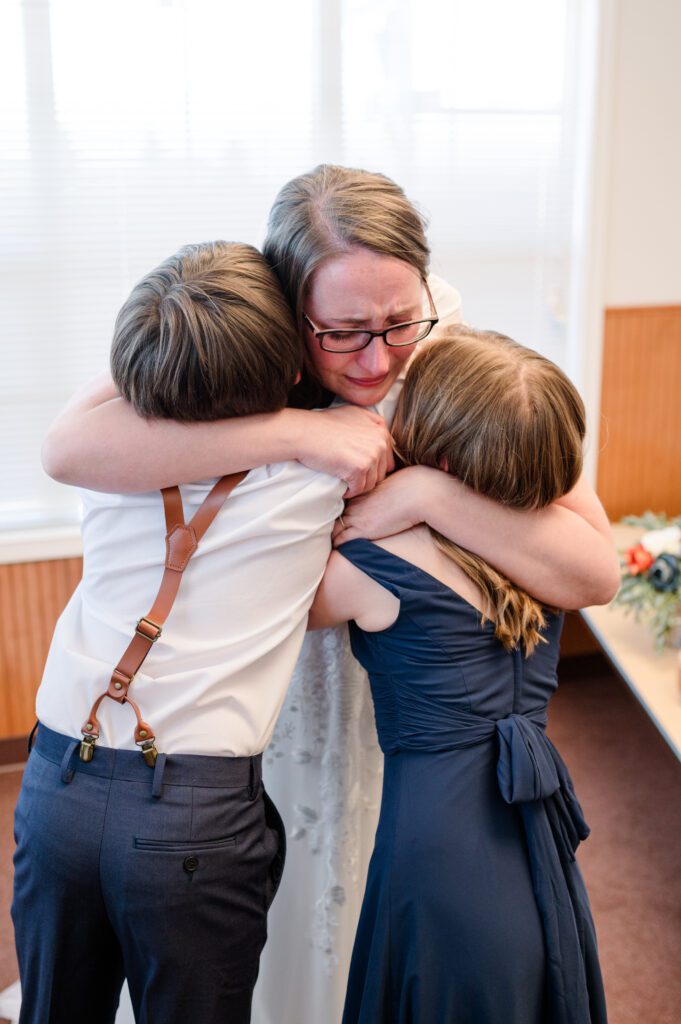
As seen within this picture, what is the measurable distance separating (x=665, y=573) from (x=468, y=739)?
167 cm

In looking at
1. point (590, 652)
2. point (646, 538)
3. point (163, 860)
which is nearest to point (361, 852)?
point (163, 860)

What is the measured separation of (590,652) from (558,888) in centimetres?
254

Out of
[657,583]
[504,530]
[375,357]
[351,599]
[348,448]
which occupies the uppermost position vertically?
[375,357]

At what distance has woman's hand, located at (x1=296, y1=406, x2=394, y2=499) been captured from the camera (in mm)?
1288

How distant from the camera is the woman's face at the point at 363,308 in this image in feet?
4.21

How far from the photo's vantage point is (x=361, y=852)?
5.86 ft

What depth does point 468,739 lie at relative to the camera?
4.32ft

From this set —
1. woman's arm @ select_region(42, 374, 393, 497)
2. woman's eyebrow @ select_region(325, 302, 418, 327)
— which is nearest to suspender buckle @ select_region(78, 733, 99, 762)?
woman's arm @ select_region(42, 374, 393, 497)

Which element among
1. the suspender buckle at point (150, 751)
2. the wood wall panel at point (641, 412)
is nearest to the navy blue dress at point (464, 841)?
the suspender buckle at point (150, 751)

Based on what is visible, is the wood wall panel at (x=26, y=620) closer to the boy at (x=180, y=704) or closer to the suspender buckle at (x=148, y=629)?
the boy at (x=180, y=704)

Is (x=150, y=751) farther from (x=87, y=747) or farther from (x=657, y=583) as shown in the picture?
(x=657, y=583)

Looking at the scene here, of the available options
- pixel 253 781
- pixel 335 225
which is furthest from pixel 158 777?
pixel 335 225

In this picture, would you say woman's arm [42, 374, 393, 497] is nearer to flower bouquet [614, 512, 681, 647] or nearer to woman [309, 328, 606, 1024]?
woman [309, 328, 606, 1024]

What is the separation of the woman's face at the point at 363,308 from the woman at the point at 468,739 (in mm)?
66
